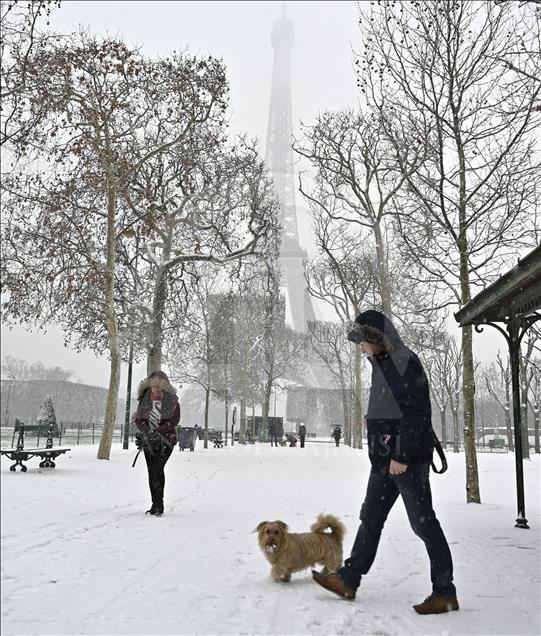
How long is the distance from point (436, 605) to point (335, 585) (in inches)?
23.9

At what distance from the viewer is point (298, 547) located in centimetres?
383

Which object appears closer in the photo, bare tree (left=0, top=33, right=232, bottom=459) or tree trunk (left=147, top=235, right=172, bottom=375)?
bare tree (left=0, top=33, right=232, bottom=459)

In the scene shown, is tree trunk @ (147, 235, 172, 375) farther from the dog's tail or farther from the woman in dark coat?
the dog's tail

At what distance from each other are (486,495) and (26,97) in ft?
33.0

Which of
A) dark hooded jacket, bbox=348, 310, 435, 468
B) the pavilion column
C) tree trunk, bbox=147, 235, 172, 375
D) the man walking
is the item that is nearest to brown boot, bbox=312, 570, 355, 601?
the man walking

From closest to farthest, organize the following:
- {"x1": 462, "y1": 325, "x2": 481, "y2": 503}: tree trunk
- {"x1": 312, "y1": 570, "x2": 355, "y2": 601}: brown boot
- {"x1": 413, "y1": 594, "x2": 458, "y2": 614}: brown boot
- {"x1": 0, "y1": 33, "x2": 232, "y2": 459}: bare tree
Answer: {"x1": 413, "y1": 594, "x2": 458, "y2": 614}: brown boot → {"x1": 312, "y1": 570, "x2": 355, "y2": 601}: brown boot → {"x1": 0, "y1": 33, "x2": 232, "y2": 459}: bare tree → {"x1": 462, "y1": 325, "x2": 481, "y2": 503}: tree trunk

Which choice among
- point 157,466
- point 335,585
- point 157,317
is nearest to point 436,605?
point 335,585

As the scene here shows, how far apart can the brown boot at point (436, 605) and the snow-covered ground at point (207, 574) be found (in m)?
0.05

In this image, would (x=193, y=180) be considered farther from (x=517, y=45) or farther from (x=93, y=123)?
(x=517, y=45)

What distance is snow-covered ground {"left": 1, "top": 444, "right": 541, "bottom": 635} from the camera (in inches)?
100

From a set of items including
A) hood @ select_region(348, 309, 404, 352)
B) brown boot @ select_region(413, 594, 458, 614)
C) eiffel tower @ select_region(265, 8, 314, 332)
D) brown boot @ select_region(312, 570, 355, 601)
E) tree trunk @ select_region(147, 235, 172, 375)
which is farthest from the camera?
eiffel tower @ select_region(265, 8, 314, 332)

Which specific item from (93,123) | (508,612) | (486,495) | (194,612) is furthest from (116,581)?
(486,495)

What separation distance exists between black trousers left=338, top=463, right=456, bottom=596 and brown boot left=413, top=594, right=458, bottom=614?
3 cm

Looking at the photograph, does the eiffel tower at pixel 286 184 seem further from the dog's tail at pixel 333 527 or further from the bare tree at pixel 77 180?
the dog's tail at pixel 333 527
